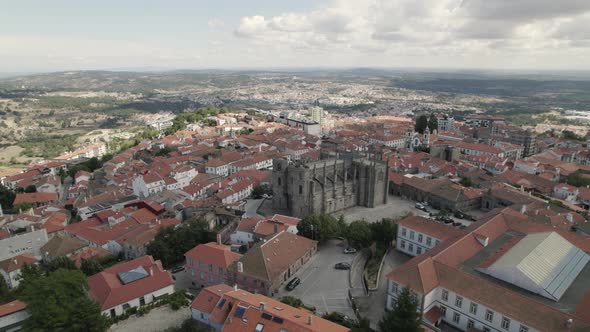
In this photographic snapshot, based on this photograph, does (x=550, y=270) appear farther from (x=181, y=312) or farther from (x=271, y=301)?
(x=181, y=312)

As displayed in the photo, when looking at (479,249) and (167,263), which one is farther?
(167,263)

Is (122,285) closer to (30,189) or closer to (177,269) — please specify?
(177,269)

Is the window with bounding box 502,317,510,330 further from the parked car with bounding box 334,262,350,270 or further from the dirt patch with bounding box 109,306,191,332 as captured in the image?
the dirt patch with bounding box 109,306,191,332

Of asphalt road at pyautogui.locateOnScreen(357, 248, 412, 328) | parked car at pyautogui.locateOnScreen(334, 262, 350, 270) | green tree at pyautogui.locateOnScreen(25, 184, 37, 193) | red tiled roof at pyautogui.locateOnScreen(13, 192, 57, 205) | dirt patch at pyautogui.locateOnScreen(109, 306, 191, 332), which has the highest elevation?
dirt patch at pyautogui.locateOnScreen(109, 306, 191, 332)

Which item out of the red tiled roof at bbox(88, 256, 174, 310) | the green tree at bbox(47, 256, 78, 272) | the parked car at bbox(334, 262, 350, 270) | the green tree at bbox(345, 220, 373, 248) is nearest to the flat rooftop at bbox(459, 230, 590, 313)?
the parked car at bbox(334, 262, 350, 270)

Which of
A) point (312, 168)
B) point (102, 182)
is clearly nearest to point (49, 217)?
point (102, 182)

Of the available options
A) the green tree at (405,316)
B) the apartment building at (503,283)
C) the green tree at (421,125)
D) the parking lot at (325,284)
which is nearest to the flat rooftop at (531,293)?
the apartment building at (503,283)

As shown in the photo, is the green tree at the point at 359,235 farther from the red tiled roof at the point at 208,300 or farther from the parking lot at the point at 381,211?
the red tiled roof at the point at 208,300
